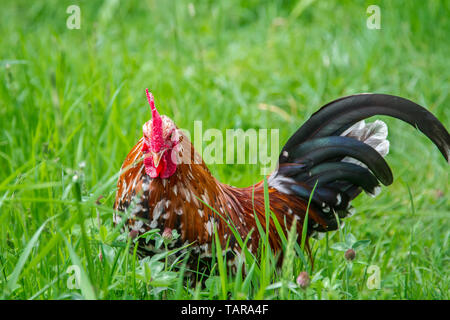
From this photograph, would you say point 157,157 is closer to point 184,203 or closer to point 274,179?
point 184,203

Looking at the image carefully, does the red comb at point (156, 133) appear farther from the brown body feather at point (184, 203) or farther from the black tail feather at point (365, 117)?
the black tail feather at point (365, 117)

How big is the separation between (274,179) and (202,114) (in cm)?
A: 158

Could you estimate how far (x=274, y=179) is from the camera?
288 cm

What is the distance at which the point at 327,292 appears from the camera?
212 cm

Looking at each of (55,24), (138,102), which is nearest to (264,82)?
(138,102)

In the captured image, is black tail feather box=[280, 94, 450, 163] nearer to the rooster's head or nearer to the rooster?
the rooster

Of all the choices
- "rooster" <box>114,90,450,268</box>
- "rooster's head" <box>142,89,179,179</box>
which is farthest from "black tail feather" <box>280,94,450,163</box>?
"rooster's head" <box>142,89,179,179</box>

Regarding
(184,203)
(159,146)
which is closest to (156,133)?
(159,146)

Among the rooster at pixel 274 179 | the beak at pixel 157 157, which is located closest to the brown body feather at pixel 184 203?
the rooster at pixel 274 179

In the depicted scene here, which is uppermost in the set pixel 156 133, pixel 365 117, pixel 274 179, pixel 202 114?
pixel 202 114

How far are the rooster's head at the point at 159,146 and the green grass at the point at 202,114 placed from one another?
0.25 meters

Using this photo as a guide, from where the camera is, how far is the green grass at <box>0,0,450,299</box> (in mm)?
2223

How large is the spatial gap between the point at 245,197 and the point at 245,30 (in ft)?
13.0

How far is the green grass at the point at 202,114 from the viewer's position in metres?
2.22
